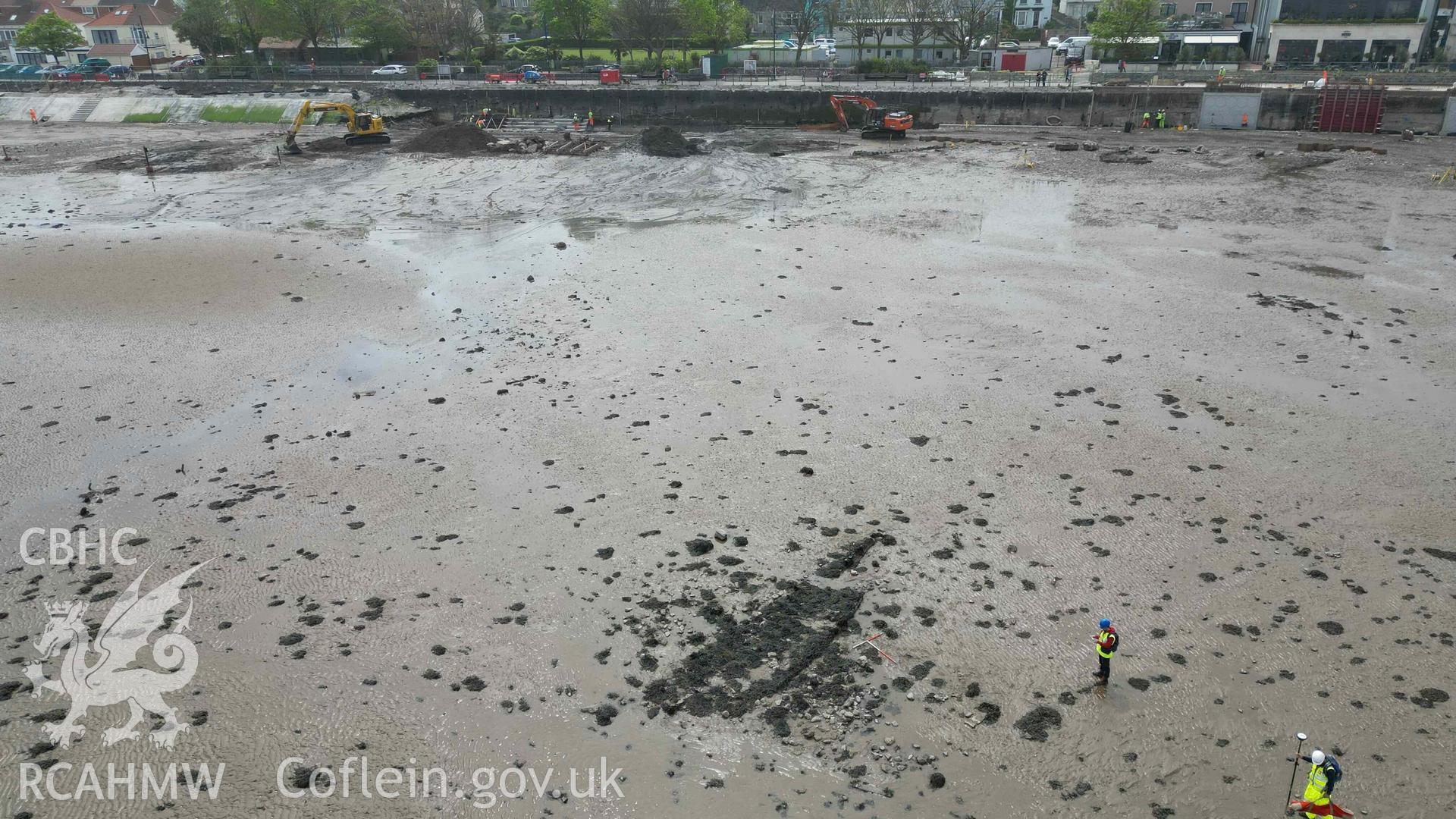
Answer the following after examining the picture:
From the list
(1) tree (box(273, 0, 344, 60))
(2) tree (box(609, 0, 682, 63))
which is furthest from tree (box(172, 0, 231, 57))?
(2) tree (box(609, 0, 682, 63))

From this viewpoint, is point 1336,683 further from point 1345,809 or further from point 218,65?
point 218,65

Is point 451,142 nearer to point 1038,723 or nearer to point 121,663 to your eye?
point 121,663

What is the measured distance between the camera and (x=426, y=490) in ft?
42.9

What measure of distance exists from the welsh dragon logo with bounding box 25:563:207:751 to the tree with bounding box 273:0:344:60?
2839 inches

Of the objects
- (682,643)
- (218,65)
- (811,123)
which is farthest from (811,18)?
(682,643)

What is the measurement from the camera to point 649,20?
66.4 metres

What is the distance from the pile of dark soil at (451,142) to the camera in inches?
1665

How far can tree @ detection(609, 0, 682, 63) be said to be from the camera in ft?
218

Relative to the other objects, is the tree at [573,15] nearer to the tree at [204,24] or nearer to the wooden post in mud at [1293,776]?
the tree at [204,24]

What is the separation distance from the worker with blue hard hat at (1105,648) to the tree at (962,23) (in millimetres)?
67919

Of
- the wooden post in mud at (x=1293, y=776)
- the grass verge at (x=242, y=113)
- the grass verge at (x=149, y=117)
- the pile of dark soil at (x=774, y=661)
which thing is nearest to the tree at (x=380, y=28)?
the grass verge at (x=242, y=113)

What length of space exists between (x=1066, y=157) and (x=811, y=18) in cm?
5098

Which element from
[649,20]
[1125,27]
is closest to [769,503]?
[1125,27]

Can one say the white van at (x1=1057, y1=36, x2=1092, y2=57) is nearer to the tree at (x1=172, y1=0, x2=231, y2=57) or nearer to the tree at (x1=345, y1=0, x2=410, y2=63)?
the tree at (x1=345, y1=0, x2=410, y2=63)
